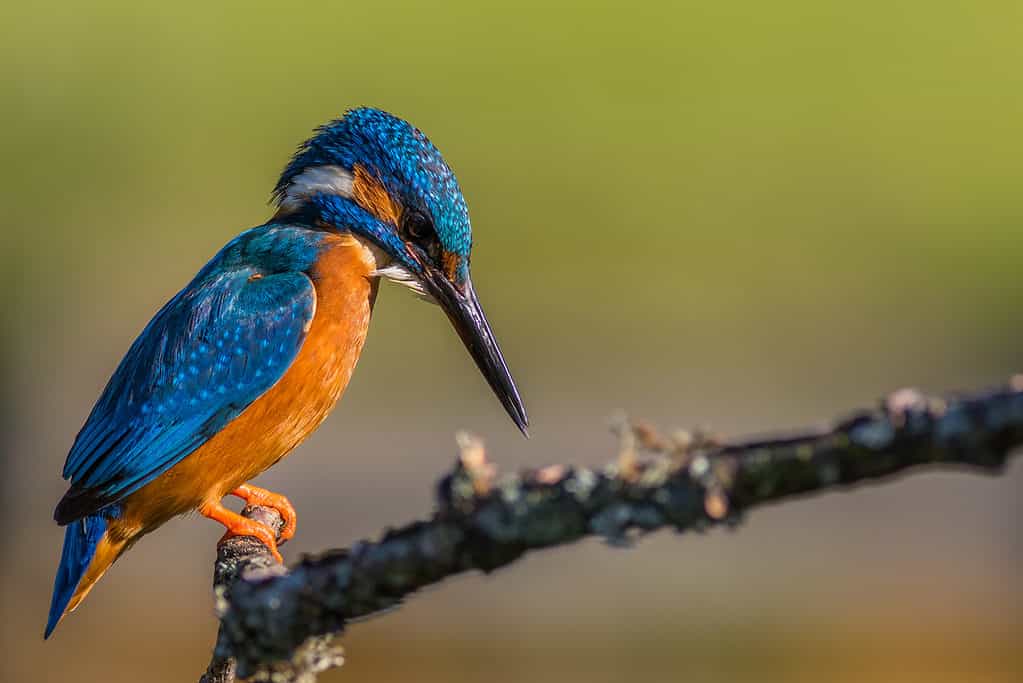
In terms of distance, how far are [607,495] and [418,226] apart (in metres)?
1.56

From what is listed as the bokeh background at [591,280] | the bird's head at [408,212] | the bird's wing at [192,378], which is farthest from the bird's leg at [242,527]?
the bokeh background at [591,280]

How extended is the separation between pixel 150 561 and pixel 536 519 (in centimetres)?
461

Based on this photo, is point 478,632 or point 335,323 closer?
point 335,323

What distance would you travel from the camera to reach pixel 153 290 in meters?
7.21

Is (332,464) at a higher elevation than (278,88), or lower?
lower

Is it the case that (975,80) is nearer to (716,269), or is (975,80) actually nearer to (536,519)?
(716,269)

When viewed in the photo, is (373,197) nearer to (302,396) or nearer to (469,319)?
(469,319)

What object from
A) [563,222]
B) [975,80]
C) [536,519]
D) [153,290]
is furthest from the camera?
[975,80]

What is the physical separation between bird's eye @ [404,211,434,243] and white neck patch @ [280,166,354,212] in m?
0.16

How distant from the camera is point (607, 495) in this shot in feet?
4.01

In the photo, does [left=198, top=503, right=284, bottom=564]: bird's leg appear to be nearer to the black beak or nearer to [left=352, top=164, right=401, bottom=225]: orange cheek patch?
the black beak

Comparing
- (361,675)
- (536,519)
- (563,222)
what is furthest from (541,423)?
(536,519)

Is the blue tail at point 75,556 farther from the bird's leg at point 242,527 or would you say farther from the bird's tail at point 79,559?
the bird's leg at point 242,527

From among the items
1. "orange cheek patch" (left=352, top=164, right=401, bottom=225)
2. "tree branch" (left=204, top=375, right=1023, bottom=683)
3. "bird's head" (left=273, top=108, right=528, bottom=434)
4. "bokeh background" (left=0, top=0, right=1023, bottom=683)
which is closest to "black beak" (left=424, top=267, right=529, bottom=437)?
"bird's head" (left=273, top=108, right=528, bottom=434)
